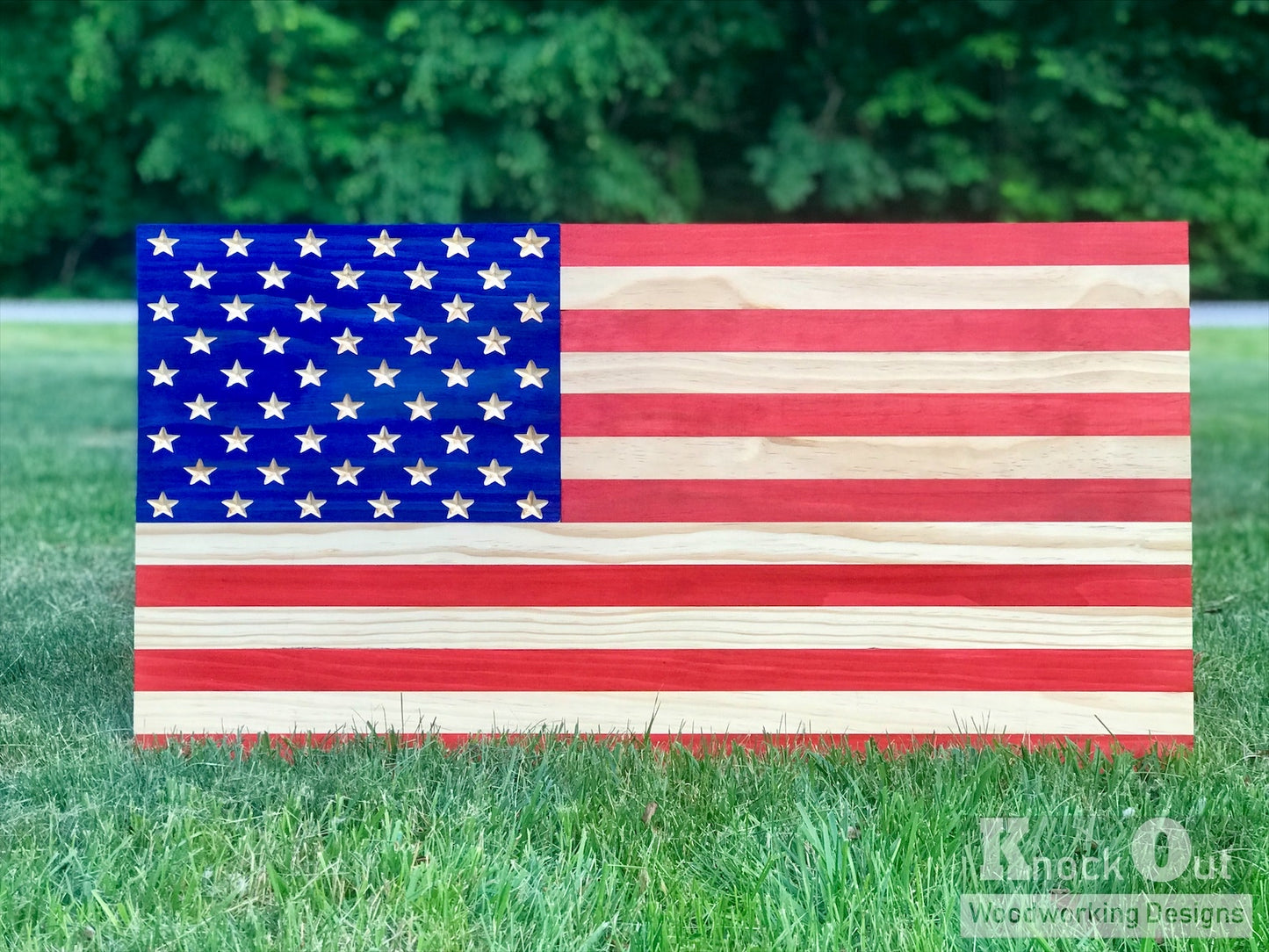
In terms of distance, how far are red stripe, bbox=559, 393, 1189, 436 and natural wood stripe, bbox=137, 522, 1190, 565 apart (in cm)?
20

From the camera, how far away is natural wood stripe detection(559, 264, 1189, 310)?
279 cm

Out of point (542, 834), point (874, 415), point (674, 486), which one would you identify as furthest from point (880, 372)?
point (542, 834)

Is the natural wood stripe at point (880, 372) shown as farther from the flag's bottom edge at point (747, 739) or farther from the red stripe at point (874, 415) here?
the flag's bottom edge at point (747, 739)

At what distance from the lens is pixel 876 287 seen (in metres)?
2.81

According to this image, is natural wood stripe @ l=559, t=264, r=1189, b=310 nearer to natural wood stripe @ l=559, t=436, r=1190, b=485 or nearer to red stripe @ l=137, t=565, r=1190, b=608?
natural wood stripe @ l=559, t=436, r=1190, b=485

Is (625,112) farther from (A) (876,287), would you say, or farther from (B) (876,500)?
(B) (876,500)

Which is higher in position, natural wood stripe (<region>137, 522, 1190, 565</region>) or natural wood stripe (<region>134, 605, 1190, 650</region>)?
natural wood stripe (<region>137, 522, 1190, 565</region>)

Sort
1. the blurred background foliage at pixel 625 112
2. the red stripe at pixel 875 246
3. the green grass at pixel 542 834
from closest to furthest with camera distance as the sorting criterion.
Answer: the green grass at pixel 542 834 → the red stripe at pixel 875 246 → the blurred background foliage at pixel 625 112

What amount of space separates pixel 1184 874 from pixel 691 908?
2.77 feet

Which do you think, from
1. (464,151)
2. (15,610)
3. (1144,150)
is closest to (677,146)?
(464,151)

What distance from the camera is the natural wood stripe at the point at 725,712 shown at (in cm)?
283

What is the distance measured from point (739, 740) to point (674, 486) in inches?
22.2

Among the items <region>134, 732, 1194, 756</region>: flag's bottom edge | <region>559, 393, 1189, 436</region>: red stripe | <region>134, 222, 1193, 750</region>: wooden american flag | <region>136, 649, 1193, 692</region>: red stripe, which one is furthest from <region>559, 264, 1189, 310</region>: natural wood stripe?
<region>134, 732, 1194, 756</region>: flag's bottom edge

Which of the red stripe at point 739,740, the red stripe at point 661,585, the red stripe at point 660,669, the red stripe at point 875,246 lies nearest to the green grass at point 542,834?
the red stripe at point 739,740
